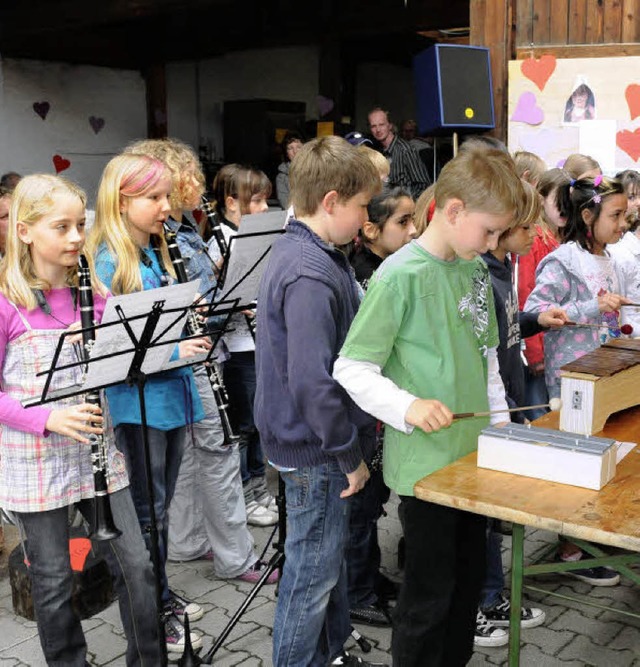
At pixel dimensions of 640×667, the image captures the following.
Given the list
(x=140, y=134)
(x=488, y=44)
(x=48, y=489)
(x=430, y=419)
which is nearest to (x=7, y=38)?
(x=140, y=134)

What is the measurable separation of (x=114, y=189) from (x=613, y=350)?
178 centimetres

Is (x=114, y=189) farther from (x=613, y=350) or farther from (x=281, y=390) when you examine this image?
(x=613, y=350)

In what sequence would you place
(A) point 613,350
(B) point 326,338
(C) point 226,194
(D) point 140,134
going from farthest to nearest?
1. (D) point 140,134
2. (C) point 226,194
3. (A) point 613,350
4. (B) point 326,338

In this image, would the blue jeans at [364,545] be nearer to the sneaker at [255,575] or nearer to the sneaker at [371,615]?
the sneaker at [371,615]

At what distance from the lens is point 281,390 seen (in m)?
2.37

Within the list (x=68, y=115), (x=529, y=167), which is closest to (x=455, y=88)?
(x=529, y=167)

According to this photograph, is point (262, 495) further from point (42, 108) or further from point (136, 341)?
point (42, 108)

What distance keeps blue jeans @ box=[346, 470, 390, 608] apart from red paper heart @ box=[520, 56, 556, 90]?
12.1 ft

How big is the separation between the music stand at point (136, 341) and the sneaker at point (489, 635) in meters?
1.18

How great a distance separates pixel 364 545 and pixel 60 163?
7502 mm

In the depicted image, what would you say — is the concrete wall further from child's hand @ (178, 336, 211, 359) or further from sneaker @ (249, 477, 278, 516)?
child's hand @ (178, 336, 211, 359)

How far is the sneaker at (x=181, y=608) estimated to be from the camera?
10.6 feet

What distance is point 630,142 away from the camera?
18.7 ft

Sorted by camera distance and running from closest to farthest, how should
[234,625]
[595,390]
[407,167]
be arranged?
[595,390] < [234,625] < [407,167]
